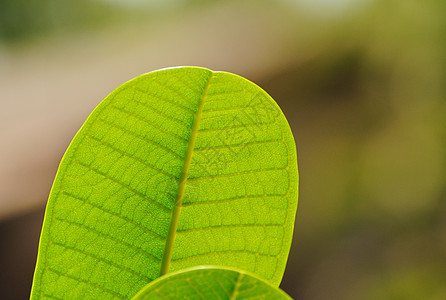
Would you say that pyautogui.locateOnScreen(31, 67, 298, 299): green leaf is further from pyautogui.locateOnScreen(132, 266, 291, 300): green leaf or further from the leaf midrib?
pyautogui.locateOnScreen(132, 266, 291, 300): green leaf

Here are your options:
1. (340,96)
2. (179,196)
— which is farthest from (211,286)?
(340,96)

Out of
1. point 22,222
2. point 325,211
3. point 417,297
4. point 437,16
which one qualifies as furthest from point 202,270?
point 437,16

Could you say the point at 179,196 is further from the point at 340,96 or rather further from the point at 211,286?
the point at 340,96

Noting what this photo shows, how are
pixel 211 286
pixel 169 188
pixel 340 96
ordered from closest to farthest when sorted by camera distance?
pixel 211 286
pixel 169 188
pixel 340 96

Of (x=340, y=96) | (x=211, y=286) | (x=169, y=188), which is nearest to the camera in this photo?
(x=211, y=286)

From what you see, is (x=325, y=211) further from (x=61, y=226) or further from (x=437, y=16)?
(x=61, y=226)

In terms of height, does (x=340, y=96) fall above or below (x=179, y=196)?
above

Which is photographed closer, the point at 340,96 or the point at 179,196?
the point at 179,196

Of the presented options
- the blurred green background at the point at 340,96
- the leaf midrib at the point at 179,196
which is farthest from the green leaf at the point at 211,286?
the blurred green background at the point at 340,96
